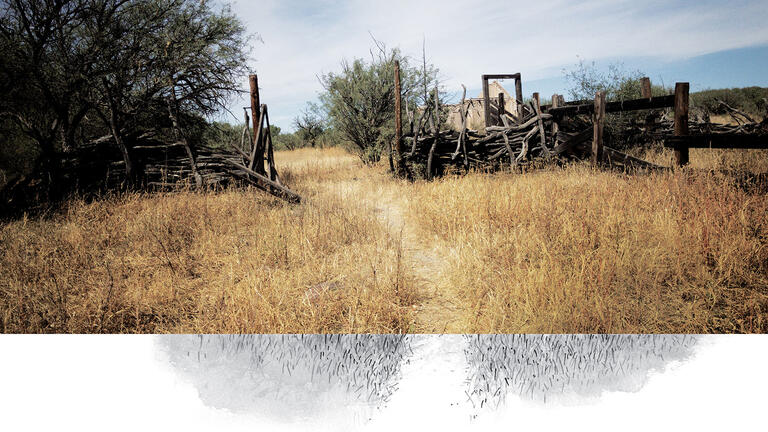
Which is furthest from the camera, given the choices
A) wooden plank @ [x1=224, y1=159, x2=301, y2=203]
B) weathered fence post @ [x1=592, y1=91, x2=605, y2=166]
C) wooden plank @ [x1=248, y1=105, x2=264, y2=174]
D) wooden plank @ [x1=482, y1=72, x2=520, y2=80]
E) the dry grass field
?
wooden plank @ [x1=482, y1=72, x2=520, y2=80]

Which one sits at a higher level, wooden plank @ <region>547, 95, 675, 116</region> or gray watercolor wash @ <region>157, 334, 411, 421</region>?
wooden plank @ <region>547, 95, 675, 116</region>

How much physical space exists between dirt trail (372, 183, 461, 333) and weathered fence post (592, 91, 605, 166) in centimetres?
439

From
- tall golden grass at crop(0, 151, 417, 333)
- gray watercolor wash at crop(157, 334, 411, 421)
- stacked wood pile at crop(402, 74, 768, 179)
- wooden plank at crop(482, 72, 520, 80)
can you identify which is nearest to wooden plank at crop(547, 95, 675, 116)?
stacked wood pile at crop(402, 74, 768, 179)

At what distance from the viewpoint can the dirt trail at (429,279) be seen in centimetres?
274

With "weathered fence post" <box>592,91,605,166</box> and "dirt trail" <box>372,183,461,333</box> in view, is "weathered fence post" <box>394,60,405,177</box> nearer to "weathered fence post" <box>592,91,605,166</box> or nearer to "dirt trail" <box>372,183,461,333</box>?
"dirt trail" <box>372,183,461,333</box>

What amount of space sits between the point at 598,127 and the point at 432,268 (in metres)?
5.88

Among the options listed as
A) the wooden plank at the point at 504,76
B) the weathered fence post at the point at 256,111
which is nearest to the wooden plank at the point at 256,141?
the weathered fence post at the point at 256,111

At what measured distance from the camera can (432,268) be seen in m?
3.87

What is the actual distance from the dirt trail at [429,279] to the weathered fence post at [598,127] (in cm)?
439

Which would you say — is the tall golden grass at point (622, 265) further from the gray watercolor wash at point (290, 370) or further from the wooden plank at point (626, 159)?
the wooden plank at point (626, 159)

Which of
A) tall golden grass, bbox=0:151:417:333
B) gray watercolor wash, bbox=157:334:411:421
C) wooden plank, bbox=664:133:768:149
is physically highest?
wooden plank, bbox=664:133:768:149

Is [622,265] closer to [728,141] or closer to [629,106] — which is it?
[728,141]

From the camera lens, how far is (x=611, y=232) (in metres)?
3.40

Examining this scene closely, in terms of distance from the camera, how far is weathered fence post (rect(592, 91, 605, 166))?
7.64m
